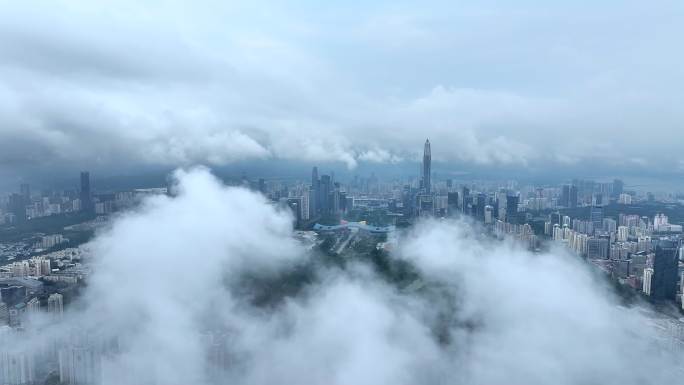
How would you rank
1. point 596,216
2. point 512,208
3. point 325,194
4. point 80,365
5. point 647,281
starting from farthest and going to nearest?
point 512,208 < point 596,216 < point 325,194 < point 647,281 < point 80,365

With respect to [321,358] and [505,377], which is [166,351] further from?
[505,377]

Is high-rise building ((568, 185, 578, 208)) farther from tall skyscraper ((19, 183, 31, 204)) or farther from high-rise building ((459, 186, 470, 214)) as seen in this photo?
tall skyscraper ((19, 183, 31, 204))

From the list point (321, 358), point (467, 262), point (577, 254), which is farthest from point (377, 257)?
point (577, 254)

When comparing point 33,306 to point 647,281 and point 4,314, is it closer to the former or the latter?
point 4,314

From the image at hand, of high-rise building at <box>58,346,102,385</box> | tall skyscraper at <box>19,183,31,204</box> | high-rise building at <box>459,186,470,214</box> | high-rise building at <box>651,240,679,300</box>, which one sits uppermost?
tall skyscraper at <box>19,183,31,204</box>

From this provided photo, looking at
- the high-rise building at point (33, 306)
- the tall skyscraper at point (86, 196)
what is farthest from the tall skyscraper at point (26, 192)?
the high-rise building at point (33, 306)

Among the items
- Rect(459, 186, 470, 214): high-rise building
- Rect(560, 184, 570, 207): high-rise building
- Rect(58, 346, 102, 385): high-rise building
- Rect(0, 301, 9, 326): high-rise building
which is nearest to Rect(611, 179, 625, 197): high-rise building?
Rect(560, 184, 570, 207): high-rise building

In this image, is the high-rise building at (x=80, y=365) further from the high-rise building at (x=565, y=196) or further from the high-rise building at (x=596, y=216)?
the high-rise building at (x=565, y=196)

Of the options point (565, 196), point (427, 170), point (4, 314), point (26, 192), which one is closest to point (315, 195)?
point (427, 170)
